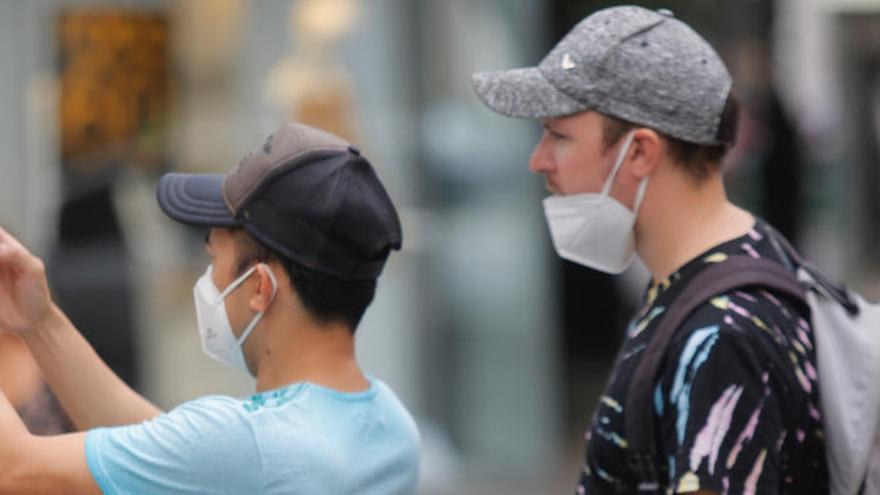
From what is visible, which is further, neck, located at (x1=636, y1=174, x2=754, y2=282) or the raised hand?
neck, located at (x1=636, y1=174, x2=754, y2=282)

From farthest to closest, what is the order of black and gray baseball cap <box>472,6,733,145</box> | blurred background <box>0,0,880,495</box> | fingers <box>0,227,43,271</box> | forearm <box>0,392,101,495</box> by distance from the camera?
blurred background <box>0,0,880,495</box>
black and gray baseball cap <box>472,6,733,145</box>
fingers <box>0,227,43,271</box>
forearm <box>0,392,101,495</box>

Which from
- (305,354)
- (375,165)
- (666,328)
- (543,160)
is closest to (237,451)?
(305,354)

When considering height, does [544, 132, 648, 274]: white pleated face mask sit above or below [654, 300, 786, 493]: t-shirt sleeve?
above

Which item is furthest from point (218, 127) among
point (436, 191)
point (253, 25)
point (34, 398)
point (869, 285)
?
point (869, 285)

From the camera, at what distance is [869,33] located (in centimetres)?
1820

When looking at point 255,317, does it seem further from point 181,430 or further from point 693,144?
point 693,144

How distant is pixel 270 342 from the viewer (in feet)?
10.2

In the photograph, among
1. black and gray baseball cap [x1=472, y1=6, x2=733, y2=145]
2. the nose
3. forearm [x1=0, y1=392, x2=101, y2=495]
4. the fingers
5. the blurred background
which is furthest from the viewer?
the blurred background

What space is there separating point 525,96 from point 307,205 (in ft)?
1.99

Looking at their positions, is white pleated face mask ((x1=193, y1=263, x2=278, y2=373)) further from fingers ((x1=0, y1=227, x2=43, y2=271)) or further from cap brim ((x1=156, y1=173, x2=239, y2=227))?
fingers ((x1=0, y1=227, x2=43, y2=271))

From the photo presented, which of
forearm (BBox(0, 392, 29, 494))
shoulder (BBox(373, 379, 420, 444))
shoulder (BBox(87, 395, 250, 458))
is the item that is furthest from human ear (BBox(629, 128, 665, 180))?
forearm (BBox(0, 392, 29, 494))

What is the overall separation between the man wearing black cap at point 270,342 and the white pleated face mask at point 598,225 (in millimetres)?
460

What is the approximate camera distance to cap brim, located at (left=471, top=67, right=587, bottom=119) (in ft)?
11.2

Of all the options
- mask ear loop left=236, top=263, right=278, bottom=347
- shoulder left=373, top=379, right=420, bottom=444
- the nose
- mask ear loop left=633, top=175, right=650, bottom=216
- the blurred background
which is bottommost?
the blurred background
